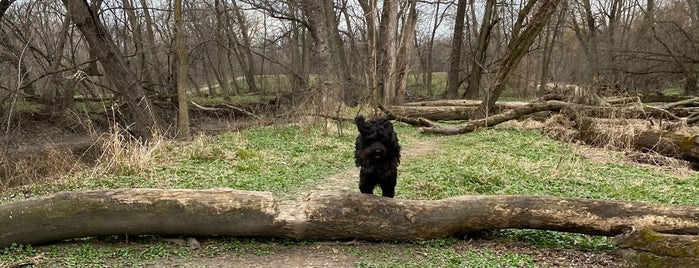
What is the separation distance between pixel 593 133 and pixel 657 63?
17147mm

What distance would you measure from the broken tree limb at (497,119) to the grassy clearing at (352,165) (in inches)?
36.8

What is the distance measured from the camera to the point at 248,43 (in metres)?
29.2

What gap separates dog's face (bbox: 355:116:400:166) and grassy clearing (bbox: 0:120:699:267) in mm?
927

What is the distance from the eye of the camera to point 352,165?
30.8 ft

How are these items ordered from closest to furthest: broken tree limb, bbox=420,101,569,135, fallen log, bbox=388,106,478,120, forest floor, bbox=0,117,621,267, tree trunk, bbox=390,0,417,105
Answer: forest floor, bbox=0,117,621,267 → broken tree limb, bbox=420,101,569,135 → fallen log, bbox=388,106,478,120 → tree trunk, bbox=390,0,417,105

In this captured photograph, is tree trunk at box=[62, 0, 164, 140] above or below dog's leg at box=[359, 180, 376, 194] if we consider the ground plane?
above

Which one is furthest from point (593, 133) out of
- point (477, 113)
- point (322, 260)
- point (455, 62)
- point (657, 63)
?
point (657, 63)

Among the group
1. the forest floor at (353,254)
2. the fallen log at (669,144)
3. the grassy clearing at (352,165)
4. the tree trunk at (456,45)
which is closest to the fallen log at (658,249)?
the forest floor at (353,254)

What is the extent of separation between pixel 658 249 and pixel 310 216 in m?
3.00

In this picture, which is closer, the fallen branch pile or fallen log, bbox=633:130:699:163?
fallen log, bbox=633:130:699:163

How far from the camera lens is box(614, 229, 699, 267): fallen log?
3.74m

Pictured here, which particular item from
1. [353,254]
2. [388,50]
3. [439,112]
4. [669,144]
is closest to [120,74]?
[388,50]

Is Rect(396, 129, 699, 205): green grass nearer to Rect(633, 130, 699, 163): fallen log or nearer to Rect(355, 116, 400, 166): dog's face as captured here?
Rect(633, 130, 699, 163): fallen log

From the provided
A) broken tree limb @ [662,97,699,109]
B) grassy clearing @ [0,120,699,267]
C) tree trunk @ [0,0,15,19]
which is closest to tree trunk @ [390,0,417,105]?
grassy clearing @ [0,120,699,267]
